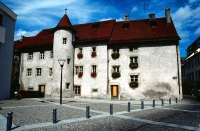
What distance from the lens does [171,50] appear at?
23.2 metres

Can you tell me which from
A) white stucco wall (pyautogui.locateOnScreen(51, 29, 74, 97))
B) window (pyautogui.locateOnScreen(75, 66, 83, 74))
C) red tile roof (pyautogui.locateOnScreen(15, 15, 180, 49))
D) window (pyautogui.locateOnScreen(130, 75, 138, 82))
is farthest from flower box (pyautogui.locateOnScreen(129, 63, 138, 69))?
white stucco wall (pyautogui.locateOnScreen(51, 29, 74, 97))

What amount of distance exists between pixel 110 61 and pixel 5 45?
14539mm

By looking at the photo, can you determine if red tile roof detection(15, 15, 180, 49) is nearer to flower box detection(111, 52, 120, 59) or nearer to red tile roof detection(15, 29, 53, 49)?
red tile roof detection(15, 29, 53, 49)

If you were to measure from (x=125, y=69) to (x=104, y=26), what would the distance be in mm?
9474

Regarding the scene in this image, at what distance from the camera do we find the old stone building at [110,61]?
2327 cm

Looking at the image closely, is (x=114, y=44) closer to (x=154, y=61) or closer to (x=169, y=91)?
(x=154, y=61)

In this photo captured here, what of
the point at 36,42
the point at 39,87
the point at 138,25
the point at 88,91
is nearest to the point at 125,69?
the point at 88,91

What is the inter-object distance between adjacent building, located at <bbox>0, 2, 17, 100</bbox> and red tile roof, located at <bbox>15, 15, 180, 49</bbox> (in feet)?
22.1

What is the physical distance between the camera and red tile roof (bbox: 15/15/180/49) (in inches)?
970

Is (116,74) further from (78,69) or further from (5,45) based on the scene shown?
(5,45)

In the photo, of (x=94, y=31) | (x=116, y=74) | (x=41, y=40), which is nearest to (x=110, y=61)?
(x=116, y=74)

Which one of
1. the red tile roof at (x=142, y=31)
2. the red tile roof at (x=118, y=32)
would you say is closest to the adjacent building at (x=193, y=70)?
the red tile roof at (x=142, y=31)

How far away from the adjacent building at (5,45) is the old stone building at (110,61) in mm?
6439

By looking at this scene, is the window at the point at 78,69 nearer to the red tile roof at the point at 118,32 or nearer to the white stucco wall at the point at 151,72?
the red tile roof at the point at 118,32
